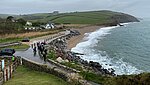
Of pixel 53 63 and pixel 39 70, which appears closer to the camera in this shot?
pixel 39 70

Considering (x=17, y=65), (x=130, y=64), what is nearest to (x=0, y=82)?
(x=17, y=65)

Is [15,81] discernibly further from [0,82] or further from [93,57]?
[93,57]

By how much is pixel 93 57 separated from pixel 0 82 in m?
35.1

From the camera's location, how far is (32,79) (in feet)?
86.0

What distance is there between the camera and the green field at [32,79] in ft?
80.3

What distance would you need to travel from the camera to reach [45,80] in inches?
997

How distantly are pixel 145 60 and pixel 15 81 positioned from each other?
118 ft

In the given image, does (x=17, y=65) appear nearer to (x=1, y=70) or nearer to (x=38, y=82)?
(x=1, y=70)

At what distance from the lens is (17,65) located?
1336 inches

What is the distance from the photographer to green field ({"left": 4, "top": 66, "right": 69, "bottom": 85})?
24.5 metres

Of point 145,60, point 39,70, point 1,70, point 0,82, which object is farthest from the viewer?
point 145,60

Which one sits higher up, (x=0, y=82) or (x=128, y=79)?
(x=128, y=79)

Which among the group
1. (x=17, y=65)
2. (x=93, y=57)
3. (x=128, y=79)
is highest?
(x=128, y=79)

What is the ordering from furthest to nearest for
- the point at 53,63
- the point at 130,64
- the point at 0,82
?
the point at 130,64
the point at 53,63
the point at 0,82
